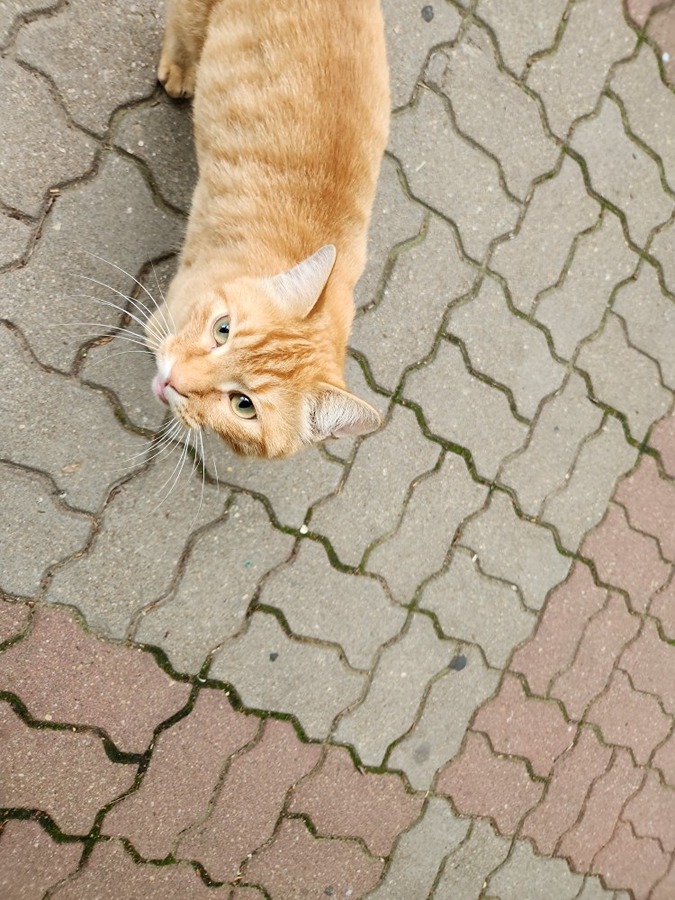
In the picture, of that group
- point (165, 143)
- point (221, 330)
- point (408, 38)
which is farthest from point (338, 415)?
point (408, 38)

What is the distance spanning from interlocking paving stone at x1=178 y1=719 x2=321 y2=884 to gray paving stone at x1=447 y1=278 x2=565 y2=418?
1631 mm

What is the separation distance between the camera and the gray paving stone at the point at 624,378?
3.09 meters

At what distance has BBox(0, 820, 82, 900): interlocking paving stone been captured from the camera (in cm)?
202

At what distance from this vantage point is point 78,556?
6.94 feet

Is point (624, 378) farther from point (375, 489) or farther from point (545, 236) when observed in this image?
point (375, 489)

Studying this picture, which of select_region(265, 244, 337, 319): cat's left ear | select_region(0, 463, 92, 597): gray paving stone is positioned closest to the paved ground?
select_region(0, 463, 92, 597): gray paving stone

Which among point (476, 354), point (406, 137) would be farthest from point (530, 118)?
point (476, 354)

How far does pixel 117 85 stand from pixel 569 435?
2.25m

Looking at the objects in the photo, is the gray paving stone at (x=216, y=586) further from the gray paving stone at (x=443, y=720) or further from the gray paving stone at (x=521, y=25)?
the gray paving stone at (x=521, y=25)

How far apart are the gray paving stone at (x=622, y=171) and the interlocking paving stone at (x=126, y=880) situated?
126 inches

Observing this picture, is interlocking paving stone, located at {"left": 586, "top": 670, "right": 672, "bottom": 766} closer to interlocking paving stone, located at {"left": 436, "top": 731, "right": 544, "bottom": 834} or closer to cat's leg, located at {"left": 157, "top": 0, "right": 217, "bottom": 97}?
interlocking paving stone, located at {"left": 436, "top": 731, "right": 544, "bottom": 834}

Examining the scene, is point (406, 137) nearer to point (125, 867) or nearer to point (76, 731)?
point (76, 731)

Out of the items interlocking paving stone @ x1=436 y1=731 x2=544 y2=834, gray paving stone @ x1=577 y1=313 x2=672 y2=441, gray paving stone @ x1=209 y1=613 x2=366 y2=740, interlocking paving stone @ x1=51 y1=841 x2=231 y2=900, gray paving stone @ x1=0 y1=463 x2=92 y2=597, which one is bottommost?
interlocking paving stone @ x1=51 y1=841 x2=231 y2=900

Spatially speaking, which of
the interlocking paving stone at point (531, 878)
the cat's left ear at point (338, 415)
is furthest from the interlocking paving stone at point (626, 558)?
the cat's left ear at point (338, 415)
